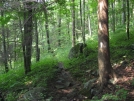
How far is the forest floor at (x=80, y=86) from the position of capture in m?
6.32

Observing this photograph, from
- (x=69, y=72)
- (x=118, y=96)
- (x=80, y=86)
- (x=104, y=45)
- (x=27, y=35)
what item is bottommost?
(x=80, y=86)

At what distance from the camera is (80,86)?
842cm

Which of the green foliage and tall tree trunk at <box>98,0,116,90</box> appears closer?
the green foliage

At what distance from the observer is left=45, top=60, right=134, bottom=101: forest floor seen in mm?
6319

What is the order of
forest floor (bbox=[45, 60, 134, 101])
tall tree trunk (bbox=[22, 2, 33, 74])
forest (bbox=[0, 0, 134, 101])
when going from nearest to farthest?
forest floor (bbox=[45, 60, 134, 101]) → forest (bbox=[0, 0, 134, 101]) → tall tree trunk (bbox=[22, 2, 33, 74])

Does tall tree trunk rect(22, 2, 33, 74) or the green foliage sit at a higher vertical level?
tall tree trunk rect(22, 2, 33, 74)

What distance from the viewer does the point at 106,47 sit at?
716 cm

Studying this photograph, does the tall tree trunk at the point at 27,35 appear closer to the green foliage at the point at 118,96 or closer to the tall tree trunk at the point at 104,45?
the tall tree trunk at the point at 104,45

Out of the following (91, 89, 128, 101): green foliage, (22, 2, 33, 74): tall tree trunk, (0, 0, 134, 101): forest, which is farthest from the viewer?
(22, 2, 33, 74): tall tree trunk

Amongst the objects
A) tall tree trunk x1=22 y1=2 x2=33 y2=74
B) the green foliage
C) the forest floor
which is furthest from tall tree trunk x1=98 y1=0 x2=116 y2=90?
tall tree trunk x1=22 y1=2 x2=33 y2=74

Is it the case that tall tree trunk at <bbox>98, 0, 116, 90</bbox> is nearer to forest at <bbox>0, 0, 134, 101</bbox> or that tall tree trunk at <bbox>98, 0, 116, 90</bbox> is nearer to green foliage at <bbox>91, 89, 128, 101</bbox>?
forest at <bbox>0, 0, 134, 101</bbox>

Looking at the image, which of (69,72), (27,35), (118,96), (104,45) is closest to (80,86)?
(69,72)

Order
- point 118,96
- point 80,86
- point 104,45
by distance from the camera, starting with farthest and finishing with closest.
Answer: point 80,86 → point 104,45 → point 118,96

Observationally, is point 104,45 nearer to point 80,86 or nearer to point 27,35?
point 80,86
